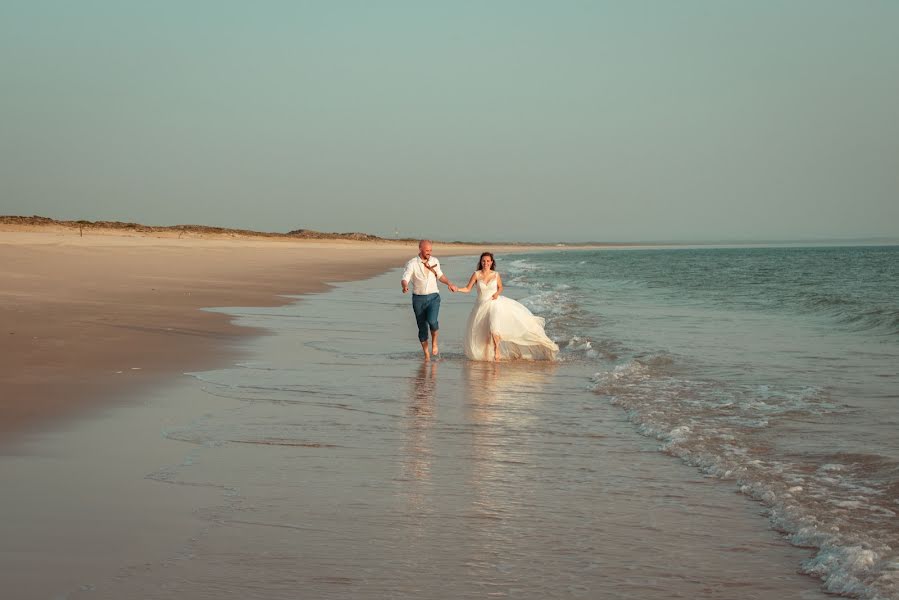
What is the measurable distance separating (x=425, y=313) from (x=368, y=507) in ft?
24.4

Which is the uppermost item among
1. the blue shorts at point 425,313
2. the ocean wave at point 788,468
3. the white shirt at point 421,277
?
the white shirt at point 421,277

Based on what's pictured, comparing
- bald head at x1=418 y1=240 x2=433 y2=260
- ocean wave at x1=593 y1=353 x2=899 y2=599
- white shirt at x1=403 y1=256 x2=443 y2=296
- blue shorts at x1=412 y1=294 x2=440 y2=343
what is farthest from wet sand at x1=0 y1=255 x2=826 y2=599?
bald head at x1=418 y1=240 x2=433 y2=260

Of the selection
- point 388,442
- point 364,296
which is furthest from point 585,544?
point 364,296

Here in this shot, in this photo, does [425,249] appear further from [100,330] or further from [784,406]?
[784,406]

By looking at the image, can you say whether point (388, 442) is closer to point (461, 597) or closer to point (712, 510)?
point (712, 510)

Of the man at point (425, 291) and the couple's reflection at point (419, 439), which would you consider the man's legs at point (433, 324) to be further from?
the couple's reflection at point (419, 439)

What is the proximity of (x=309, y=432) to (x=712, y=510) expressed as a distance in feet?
10.2

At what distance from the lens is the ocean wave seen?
4363 millimetres

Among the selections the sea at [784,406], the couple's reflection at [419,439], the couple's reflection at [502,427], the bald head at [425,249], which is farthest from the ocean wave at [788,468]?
the bald head at [425,249]

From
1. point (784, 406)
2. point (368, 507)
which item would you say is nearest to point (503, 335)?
point (784, 406)

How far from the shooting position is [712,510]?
5.23m

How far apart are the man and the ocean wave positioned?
2665mm

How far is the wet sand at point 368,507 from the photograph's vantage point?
13.1 feet

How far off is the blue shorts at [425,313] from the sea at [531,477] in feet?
1.19
